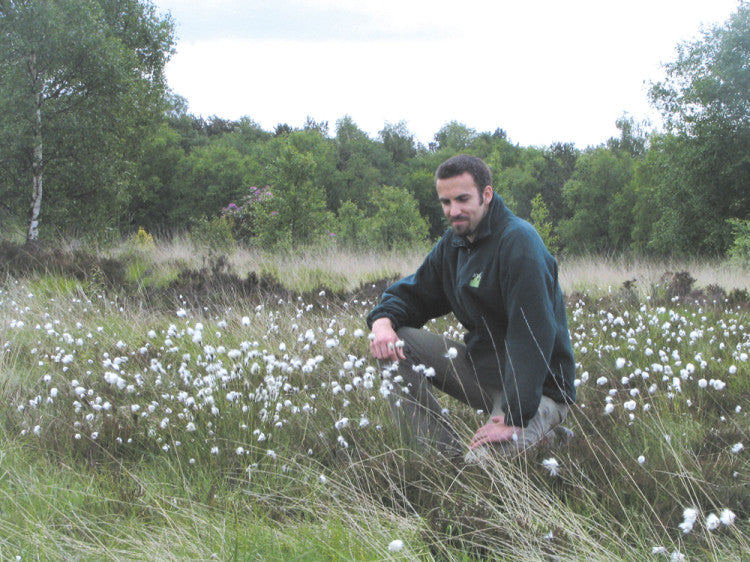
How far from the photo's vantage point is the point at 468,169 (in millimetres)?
3641

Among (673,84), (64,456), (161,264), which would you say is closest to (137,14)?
(161,264)

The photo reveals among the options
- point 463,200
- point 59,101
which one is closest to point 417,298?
point 463,200

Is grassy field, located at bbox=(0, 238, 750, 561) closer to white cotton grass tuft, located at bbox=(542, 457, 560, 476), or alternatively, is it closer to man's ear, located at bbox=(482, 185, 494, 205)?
white cotton grass tuft, located at bbox=(542, 457, 560, 476)

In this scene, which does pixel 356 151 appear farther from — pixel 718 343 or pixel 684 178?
pixel 718 343

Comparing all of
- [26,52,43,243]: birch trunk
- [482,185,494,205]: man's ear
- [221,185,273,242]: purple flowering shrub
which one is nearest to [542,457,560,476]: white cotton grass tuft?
[482,185,494,205]: man's ear

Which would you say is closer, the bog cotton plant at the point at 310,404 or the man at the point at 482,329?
the man at the point at 482,329

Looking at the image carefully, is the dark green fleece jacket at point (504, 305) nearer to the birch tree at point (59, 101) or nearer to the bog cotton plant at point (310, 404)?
the bog cotton plant at point (310, 404)

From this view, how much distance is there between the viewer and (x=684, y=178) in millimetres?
34062

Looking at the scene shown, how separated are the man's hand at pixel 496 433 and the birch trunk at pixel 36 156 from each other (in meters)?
19.4

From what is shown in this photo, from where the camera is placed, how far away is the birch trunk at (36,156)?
63.8ft

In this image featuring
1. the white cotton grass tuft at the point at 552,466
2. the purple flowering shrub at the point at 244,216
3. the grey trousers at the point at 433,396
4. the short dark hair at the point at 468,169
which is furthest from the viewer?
the purple flowering shrub at the point at 244,216

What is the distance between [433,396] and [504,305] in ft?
2.61

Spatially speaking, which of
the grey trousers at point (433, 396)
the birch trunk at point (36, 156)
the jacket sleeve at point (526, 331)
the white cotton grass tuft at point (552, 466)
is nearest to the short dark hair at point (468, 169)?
the jacket sleeve at point (526, 331)

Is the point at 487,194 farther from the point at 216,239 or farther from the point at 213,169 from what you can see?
the point at 213,169
